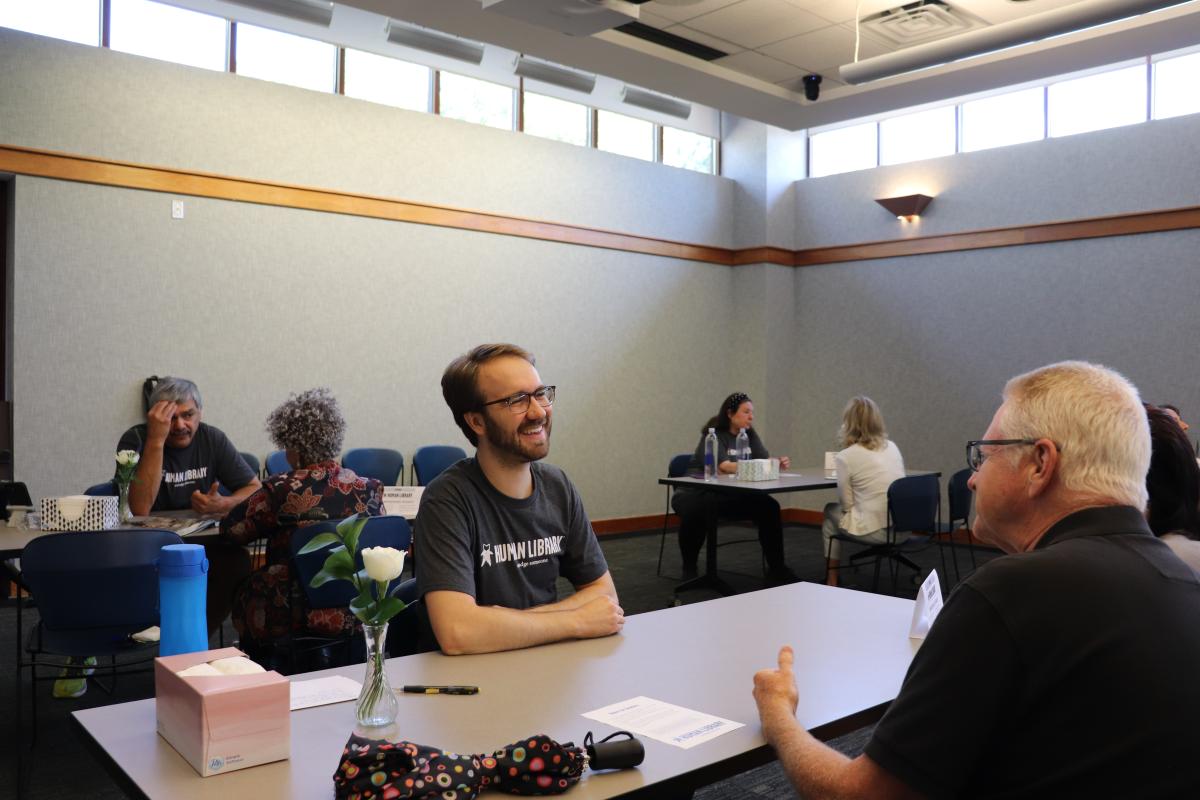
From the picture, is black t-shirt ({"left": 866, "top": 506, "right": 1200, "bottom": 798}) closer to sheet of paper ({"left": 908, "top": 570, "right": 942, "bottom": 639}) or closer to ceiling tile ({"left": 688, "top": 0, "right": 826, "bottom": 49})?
sheet of paper ({"left": 908, "top": 570, "right": 942, "bottom": 639})

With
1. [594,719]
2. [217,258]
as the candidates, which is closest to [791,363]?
[217,258]

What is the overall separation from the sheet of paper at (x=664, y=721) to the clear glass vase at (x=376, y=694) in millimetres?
342

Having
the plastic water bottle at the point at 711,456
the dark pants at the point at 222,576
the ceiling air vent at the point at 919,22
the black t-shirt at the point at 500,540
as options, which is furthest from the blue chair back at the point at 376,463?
the black t-shirt at the point at 500,540

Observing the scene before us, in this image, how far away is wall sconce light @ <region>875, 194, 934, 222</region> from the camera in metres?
8.91

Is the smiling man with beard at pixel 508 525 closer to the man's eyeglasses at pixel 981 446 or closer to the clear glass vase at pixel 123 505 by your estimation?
the man's eyeglasses at pixel 981 446

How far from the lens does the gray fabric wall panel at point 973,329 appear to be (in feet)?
25.3

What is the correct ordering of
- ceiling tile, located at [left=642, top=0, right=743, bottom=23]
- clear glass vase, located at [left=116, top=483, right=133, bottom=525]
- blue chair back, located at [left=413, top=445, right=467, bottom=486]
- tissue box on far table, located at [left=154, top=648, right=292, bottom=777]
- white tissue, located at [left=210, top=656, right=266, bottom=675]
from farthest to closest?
blue chair back, located at [left=413, top=445, right=467, bottom=486] → ceiling tile, located at [left=642, top=0, right=743, bottom=23] → clear glass vase, located at [left=116, top=483, right=133, bottom=525] → white tissue, located at [left=210, top=656, right=266, bottom=675] → tissue box on far table, located at [left=154, top=648, right=292, bottom=777]

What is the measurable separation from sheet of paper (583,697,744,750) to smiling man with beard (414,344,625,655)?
1.47ft

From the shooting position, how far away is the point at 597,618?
220 cm

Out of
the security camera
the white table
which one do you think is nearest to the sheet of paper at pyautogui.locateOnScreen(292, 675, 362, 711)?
the white table

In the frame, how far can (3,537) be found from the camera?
3.49 m

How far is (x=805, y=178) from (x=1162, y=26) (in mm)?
4765

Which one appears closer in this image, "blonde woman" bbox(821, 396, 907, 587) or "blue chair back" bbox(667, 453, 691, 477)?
"blonde woman" bbox(821, 396, 907, 587)

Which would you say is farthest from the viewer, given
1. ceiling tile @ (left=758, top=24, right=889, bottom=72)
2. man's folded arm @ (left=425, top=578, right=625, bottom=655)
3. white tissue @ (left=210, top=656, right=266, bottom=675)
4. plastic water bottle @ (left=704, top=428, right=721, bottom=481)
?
plastic water bottle @ (left=704, top=428, right=721, bottom=481)
